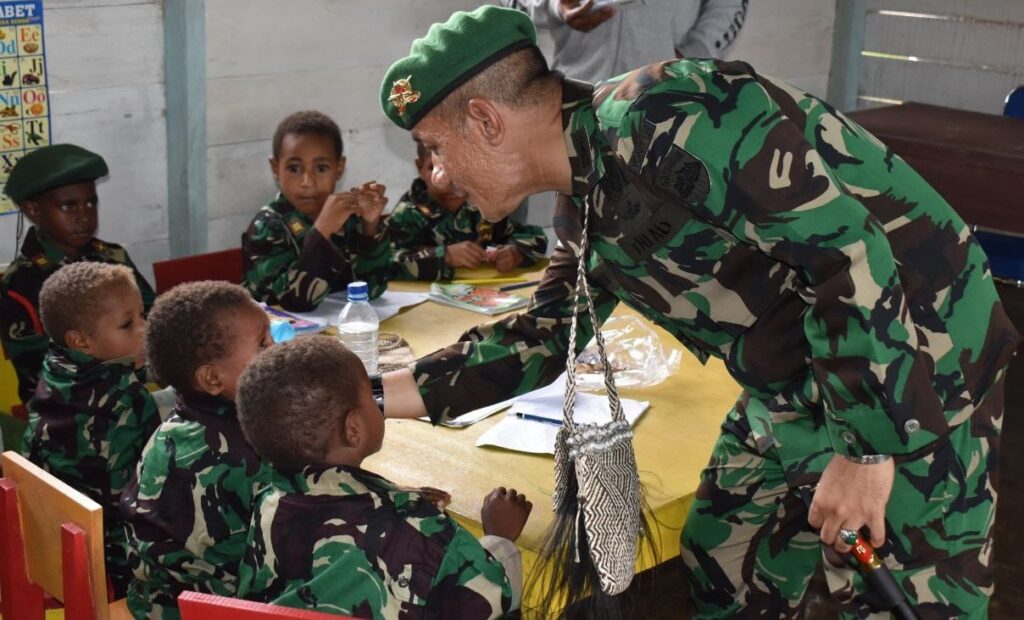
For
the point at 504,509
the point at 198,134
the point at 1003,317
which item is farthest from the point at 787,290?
the point at 198,134

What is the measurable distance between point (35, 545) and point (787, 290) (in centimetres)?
124

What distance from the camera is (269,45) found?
4051 mm

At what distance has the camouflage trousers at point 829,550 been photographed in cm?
189

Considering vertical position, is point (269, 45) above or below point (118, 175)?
above

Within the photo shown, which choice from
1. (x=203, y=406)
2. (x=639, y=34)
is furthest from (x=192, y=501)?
(x=639, y=34)

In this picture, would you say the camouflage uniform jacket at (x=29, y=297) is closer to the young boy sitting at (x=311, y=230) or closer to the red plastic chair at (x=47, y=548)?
the young boy sitting at (x=311, y=230)

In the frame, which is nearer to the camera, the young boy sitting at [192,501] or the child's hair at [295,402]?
the child's hair at [295,402]

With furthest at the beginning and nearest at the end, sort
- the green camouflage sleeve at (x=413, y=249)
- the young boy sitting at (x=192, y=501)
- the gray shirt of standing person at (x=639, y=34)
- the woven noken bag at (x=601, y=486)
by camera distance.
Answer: the gray shirt of standing person at (x=639, y=34) → the green camouflage sleeve at (x=413, y=249) → the young boy sitting at (x=192, y=501) → the woven noken bag at (x=601, y=486)

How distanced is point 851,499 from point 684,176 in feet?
1.72

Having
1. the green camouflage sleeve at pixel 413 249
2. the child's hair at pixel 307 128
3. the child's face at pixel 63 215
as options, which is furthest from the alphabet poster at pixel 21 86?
the green camouflage sleeve at pixel 413 249

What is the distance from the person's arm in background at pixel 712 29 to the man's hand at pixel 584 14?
0.49 meters

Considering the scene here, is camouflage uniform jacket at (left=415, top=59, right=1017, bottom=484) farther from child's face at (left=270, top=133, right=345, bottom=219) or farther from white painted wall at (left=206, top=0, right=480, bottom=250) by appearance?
white painted wall at (left=206, top=0, right=480, bottom=250)

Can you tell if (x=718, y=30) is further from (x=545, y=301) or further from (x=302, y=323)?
(x=545, y=301)

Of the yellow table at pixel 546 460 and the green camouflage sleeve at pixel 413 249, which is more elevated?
the green camouflage sleeve at pixel 413 249
